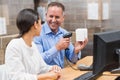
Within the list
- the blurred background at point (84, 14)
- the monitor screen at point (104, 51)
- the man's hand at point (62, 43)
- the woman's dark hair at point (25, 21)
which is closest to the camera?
the monitor screen at point (104, 51)

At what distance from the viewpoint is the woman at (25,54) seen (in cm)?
171

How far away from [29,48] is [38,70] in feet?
0.75

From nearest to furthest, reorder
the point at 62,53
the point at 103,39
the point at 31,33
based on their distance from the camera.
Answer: the point at 103,39
the point at 31,33
the point at 62,53

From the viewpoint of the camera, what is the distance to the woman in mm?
1706

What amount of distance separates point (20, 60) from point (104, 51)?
56 cm

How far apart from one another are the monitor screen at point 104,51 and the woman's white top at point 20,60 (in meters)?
0.43

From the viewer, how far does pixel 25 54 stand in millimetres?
1814

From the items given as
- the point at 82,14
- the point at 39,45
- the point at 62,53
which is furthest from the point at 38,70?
the point at 82,14

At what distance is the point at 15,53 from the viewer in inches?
68.2

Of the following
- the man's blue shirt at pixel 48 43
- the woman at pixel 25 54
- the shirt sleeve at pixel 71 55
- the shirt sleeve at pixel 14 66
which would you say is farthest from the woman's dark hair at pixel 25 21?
the shirt sleeve at pixel 71 55

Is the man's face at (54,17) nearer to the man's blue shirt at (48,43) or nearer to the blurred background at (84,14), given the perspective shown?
the man's blue shirt at (48,43)

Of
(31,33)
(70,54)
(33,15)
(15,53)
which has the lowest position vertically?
(70,54)

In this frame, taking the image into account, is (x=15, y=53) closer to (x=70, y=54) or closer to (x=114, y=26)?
(x=70, y=54)

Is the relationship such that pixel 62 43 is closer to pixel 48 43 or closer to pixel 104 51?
pixel 48 43
